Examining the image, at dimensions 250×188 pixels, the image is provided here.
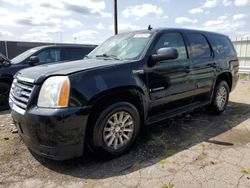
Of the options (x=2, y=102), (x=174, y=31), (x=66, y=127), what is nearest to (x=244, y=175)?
(x=66, y=127)

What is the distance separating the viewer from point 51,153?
3020 millimetres

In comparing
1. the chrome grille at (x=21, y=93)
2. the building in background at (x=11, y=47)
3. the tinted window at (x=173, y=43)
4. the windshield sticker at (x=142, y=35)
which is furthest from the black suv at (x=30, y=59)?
the building in background at (x=11, y=47)

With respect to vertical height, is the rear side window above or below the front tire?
above

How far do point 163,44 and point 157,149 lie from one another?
1738mm

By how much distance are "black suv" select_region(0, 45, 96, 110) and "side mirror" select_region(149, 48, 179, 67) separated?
13.9 ft

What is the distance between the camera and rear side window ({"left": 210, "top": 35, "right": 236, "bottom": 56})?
18.2 feet

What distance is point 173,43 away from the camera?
446 cm

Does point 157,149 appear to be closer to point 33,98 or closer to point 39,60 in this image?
point 33,98

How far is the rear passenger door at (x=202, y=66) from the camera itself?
4785 mm

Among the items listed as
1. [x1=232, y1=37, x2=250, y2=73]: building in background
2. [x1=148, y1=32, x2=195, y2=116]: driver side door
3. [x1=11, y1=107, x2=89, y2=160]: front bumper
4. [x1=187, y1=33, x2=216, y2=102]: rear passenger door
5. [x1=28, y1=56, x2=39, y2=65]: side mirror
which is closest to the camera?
[x1=11, y1=107, x2=89, y2=160]: front bumper

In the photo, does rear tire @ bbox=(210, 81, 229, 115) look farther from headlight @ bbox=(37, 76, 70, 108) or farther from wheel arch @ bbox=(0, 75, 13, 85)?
wheel arch @ bbox=(0, 75, 13, 85)

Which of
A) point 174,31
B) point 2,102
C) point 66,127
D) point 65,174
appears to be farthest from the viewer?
point 2,102

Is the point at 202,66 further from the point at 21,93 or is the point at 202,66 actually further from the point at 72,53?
the point at 72,53

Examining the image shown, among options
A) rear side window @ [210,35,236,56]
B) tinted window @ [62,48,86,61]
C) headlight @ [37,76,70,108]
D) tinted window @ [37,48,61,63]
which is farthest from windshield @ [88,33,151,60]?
tinted window @ [62,48,86,61]
